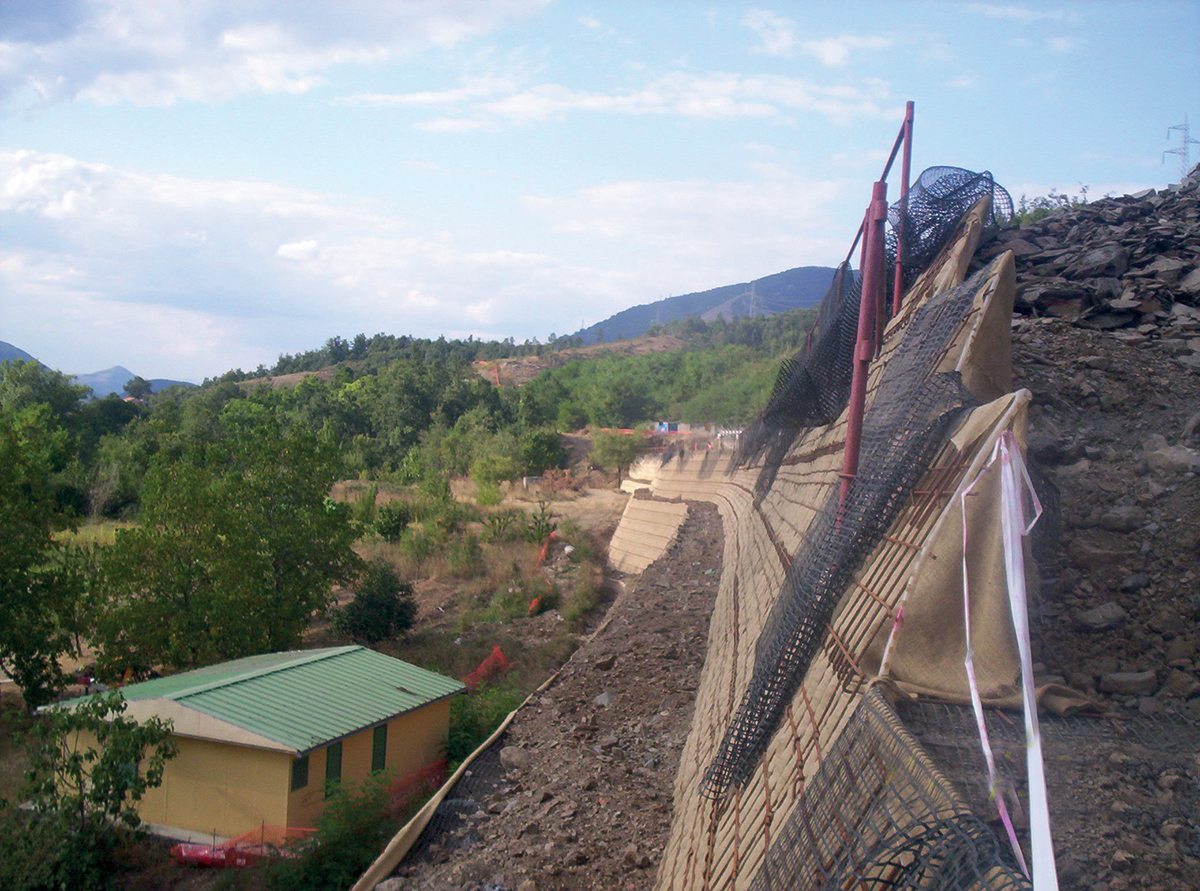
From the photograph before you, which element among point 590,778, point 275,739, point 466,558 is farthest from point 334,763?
A: point 466,558

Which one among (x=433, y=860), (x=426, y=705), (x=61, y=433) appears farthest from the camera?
(x=61, y=433)

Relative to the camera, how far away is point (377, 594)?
62.5 feet

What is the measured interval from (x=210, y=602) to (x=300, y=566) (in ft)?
7.50

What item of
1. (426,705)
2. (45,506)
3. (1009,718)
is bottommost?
(426,705)

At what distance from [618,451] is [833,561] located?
3218 cm

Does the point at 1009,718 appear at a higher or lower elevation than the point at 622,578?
higher

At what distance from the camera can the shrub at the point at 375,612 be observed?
18953mm

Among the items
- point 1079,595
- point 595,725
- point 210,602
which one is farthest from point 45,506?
point 1079,595

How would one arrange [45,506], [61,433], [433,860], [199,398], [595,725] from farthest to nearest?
[199,398]
[61,433]
[45,506]
[595,725]
[433,860]

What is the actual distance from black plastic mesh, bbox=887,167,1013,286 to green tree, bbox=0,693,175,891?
10.5 meters

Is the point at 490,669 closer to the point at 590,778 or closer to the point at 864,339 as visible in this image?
the point at 590,778

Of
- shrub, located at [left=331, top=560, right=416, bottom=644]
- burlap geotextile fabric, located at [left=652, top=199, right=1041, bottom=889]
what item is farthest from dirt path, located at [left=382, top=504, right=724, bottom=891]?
shrub, located at [left=331, top=560, right=416, bottom=644]

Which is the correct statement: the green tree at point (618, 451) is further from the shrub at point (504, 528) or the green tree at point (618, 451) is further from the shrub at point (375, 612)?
the shrub at point (375, 612)

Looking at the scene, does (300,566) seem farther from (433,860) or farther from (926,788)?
(926,788)
